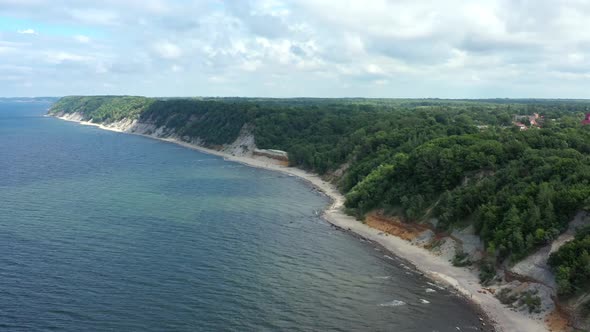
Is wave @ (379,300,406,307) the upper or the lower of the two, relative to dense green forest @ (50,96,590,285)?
lower

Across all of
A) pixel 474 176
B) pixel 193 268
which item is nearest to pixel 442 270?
pixel 474 176

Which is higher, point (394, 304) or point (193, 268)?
point (193, 268)

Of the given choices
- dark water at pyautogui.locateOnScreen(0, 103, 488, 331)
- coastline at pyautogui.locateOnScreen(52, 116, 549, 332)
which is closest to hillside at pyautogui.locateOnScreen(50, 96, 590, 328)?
coastline at pyautogui.locateOnScreen(52, 116, 549, 332)

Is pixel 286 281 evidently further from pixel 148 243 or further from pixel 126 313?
pixel 148 243

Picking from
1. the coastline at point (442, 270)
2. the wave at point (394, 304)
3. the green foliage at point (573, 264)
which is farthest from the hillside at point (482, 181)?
the wave at point (394, 304)

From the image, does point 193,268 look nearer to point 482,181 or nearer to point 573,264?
point 573,264

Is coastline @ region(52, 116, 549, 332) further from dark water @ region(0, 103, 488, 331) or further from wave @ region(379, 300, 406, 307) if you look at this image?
wave @ region(379, 300, 406, 307)

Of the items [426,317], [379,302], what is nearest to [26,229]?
[379,302]

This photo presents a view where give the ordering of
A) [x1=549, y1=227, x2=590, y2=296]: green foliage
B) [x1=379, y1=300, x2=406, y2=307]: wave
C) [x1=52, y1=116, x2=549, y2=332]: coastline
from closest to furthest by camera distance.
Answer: [x1=549, y1=227, x2=590, y2=296]: green foliage
[x1=52, y1=116, x2=549, y2=332]: coastline
[x1=379, y1=300, x2=406, y2=307]: wave

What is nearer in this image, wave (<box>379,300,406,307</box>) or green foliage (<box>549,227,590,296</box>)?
green foliage (<box>549,227,590,296</box>)
